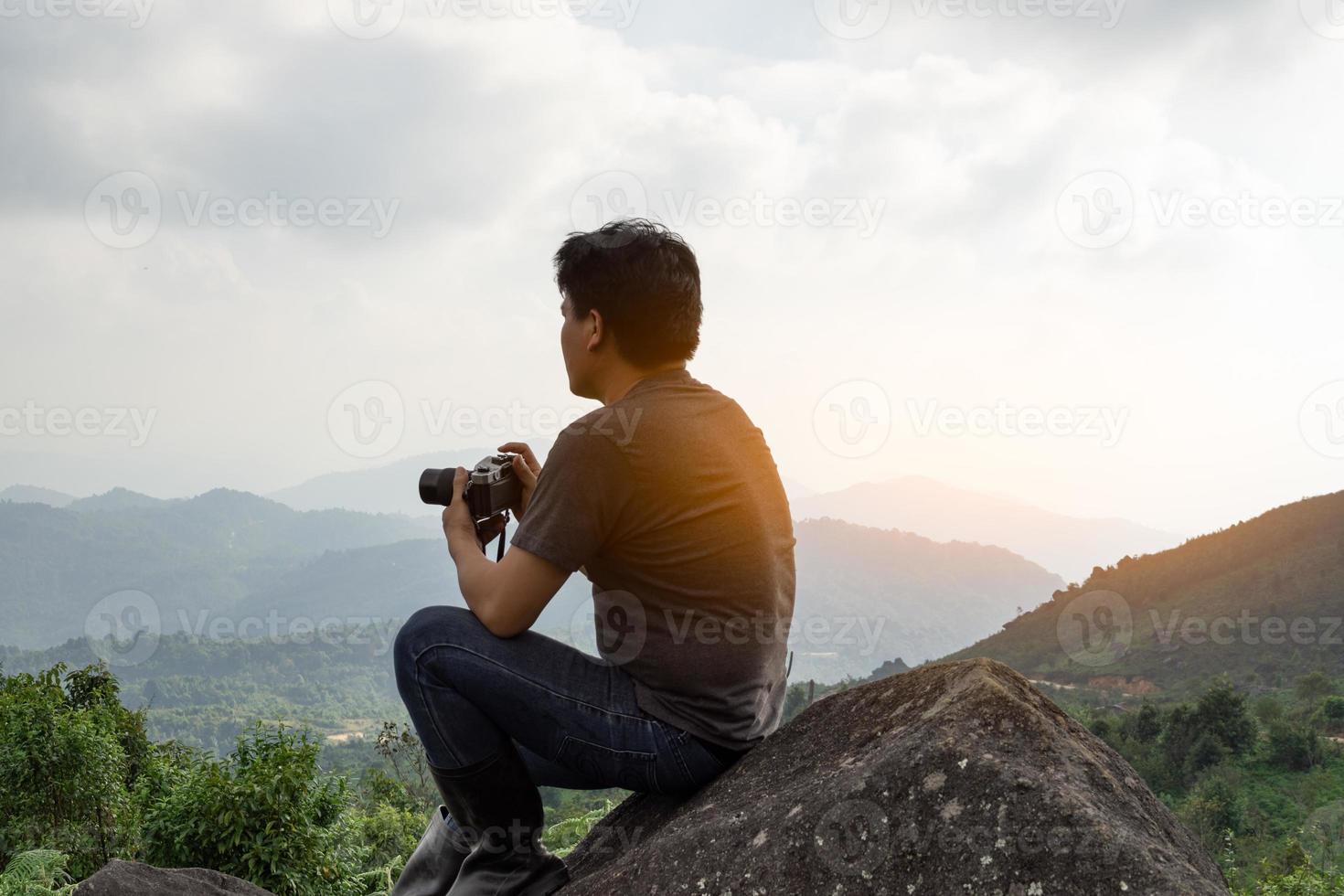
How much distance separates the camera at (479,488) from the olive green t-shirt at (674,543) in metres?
0.52

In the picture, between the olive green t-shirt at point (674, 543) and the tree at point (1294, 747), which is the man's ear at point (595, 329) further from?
the tree at point (1294, 747)

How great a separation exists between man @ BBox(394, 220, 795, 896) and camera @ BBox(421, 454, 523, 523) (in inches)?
3.2

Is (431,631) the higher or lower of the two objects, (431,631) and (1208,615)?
the higher

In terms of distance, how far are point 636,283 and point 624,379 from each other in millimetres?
388

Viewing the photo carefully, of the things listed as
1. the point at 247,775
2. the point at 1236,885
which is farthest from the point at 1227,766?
the point at 247,775

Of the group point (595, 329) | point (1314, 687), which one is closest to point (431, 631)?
point (595, 329)

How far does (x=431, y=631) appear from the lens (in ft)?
11.8

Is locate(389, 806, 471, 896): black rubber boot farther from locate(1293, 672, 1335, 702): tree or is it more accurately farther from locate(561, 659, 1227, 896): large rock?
locate(1293, 672, 1335, 702): tree

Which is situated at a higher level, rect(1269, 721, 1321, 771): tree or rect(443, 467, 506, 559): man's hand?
rect(443, 467, 506, 559): man's hand

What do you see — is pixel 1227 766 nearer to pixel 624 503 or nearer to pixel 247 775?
pixel 247 775

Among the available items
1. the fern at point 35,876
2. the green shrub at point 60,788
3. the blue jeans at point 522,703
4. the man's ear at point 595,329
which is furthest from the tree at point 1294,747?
the man's ear at point 595,329

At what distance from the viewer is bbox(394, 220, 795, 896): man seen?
3.50 m

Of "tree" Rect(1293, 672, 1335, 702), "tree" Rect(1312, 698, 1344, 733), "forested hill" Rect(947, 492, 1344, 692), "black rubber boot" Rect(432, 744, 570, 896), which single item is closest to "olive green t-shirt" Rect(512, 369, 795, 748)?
"black rubber boot" Rect(432, 744, 570, 896)

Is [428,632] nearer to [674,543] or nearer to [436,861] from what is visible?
[674,543]
